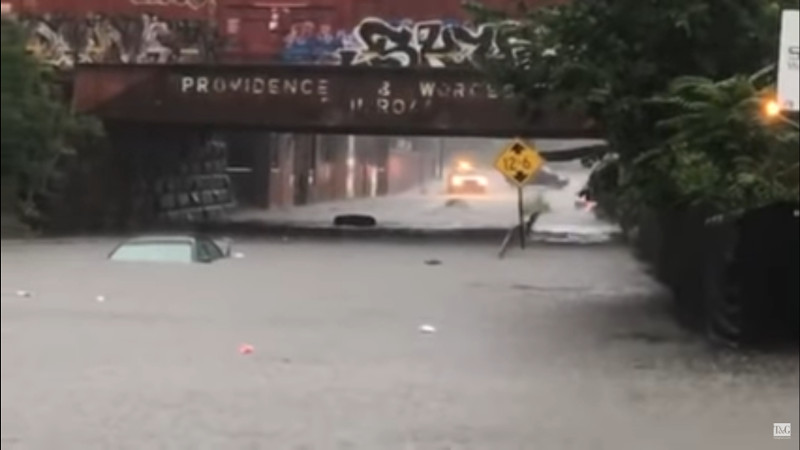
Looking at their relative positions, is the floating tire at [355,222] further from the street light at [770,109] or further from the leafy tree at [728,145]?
the street light at [770,109]

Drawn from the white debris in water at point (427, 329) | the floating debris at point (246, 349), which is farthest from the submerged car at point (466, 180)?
the floating debris at point (246, 349)

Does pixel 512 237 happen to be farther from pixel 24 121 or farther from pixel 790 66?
pixel 24 121

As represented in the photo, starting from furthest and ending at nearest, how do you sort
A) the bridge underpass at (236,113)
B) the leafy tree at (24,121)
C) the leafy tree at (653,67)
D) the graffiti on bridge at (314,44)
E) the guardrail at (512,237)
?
1. the guardrail at (512,237)
2. the graffiti on bridge at (314,44)
3. the bridge underpass at (236,113)
4. the leafy tree at (653,67)
5. the leafy tree at (24,121)

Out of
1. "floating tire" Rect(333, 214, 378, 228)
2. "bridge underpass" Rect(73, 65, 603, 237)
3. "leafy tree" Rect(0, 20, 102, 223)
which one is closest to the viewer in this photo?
"leafy tree" Rect(0, 20, 102, 223)

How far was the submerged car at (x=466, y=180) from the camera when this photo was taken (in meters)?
90.9

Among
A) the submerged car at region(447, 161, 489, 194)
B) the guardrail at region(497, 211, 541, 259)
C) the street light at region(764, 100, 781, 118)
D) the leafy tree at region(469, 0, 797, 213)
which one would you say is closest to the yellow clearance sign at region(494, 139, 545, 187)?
the guardrail at region(497, 211, 541, 259)

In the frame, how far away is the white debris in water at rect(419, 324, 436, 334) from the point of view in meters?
A: 20.6

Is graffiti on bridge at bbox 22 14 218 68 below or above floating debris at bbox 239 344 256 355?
above

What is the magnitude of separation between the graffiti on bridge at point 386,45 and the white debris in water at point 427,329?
18.9 metres

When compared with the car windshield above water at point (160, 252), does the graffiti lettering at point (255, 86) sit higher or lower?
higher

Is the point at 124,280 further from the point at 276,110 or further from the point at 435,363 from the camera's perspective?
the point at 276,110

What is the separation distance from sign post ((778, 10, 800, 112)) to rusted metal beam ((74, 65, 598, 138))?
97.0 feet

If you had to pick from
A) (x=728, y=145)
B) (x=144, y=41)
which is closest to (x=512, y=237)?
(x=144, y=41)

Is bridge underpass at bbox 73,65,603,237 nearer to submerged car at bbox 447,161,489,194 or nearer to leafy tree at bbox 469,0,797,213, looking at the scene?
leafy tree at bbox 469,0,797,213
